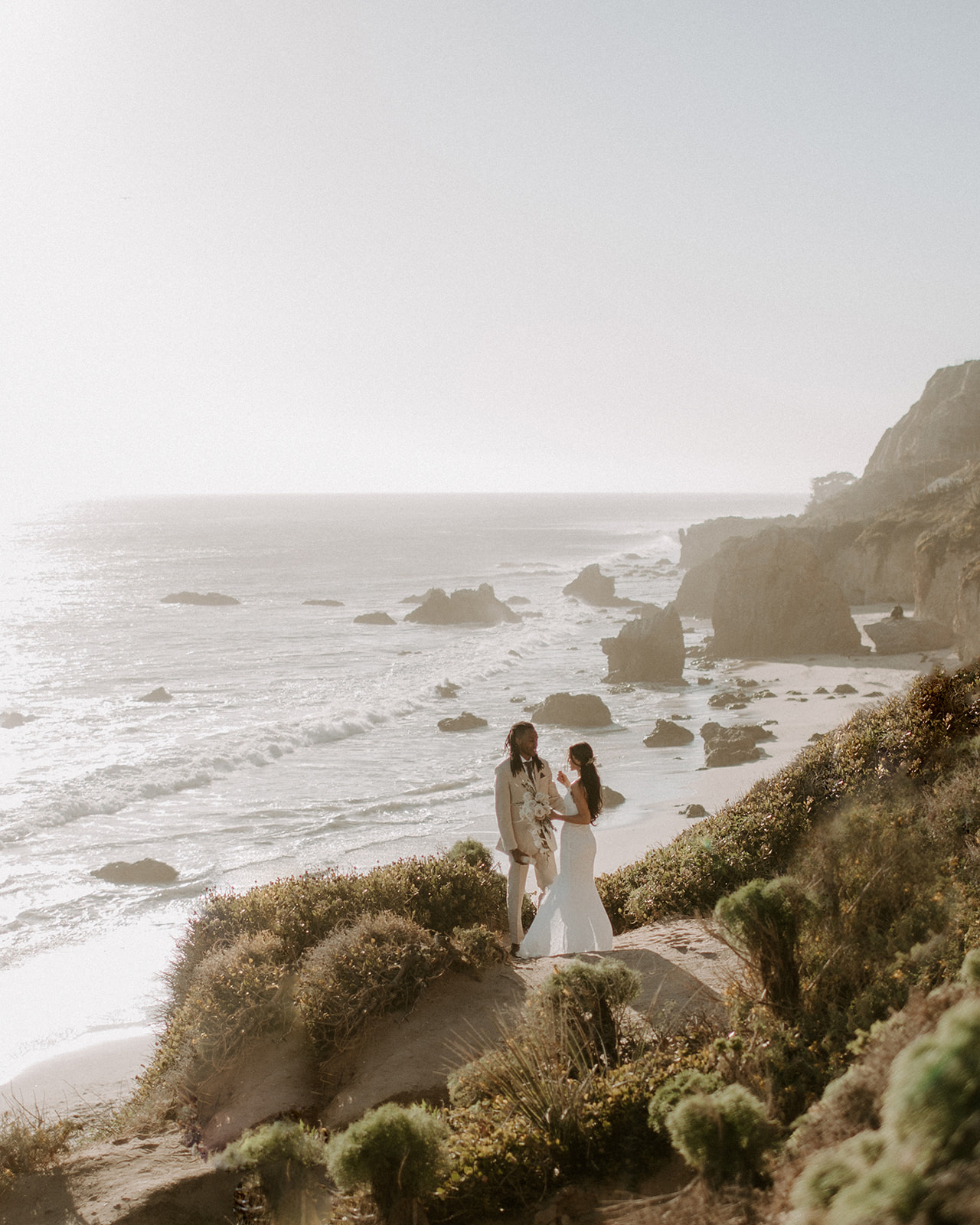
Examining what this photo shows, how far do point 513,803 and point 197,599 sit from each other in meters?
71.9

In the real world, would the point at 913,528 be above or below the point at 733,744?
above

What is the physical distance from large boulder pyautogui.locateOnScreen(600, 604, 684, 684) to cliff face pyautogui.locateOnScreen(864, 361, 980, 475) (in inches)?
1712

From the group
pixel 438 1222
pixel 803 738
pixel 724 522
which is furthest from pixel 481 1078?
pixel 724 522

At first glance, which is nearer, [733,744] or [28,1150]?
[28,1150]

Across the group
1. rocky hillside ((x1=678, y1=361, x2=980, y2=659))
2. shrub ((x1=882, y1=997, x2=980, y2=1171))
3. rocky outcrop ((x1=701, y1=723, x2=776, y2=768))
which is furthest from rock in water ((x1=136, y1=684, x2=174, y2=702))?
shrub ((x1=882, y1=997, x2=980, y2=1171))

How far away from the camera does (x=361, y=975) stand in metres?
7.37

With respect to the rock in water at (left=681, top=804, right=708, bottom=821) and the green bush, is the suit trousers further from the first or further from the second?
the rock in water at (left=681, top=804, right=708, bottom=821)

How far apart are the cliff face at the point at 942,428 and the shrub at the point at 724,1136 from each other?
74.3 metres

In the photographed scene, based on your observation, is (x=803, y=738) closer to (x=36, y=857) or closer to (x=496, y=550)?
(x=36, y=857)

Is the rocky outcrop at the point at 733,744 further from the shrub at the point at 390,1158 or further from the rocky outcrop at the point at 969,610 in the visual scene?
the shrub at the point at 390,1158

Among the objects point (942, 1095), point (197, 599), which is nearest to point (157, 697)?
point (942, 1095)

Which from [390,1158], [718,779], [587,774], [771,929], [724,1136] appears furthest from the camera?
[718,779]

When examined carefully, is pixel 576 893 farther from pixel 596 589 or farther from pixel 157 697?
pixel 596 589

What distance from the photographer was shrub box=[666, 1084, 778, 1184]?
157 inches
